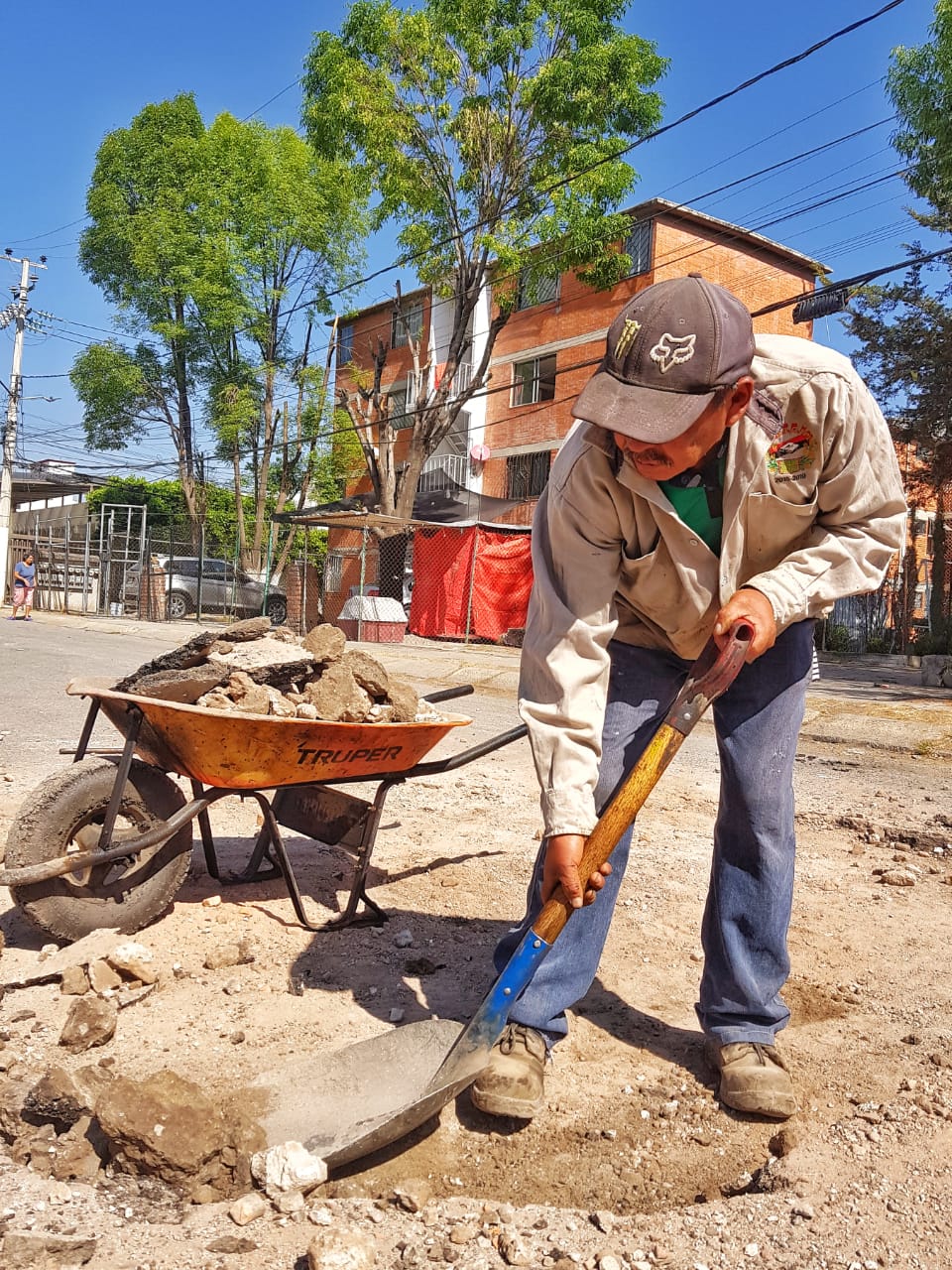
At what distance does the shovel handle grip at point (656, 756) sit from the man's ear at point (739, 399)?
1.29 feet

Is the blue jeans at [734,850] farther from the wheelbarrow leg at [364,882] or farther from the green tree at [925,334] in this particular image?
the green tree at [925,334]

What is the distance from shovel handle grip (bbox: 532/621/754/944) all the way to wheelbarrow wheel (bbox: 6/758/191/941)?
1388 millimetres

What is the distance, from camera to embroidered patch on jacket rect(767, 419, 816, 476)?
1958 millimetres

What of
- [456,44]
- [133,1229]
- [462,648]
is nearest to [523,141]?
[456,44]

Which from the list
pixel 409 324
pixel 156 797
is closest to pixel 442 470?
pixel 409 324

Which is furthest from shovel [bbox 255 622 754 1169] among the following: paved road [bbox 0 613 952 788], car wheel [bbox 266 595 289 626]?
car wheel [bbox 266 595 289 626]

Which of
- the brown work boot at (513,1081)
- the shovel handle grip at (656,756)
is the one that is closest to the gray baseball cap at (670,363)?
the shovel handle grip at (656,756)

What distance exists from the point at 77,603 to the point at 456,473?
1095cm

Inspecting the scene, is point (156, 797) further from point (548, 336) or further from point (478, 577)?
point (548, 336)

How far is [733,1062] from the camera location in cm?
212

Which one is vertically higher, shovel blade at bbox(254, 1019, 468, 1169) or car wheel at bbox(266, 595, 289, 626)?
car wheel at bbox(266, 595, 289, 626)

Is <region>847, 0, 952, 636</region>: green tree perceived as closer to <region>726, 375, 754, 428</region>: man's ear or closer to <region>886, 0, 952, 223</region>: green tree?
<region>886, 0, 952, 223</region>: green tree

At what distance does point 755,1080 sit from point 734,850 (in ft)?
1.58

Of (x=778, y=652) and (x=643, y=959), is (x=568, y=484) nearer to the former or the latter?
(x=778, y=652)
